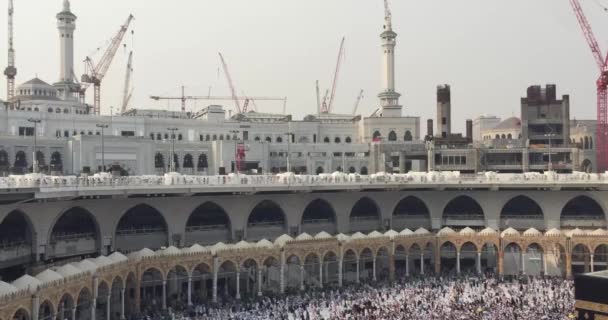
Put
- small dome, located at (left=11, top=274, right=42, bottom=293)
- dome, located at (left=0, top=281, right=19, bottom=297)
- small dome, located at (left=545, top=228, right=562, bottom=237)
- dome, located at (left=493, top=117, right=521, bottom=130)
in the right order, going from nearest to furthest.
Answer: dome, located at (left=0, top=281, right=19, bottom=297) < small dome, located at (left=11, top=274, right=42, bottom=293) < small dome, located at (left=545, top=228, right=562, bottom=237) < dome, located at (left=493, top=117, right=521, bottom=130)

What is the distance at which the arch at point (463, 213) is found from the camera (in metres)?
54.7

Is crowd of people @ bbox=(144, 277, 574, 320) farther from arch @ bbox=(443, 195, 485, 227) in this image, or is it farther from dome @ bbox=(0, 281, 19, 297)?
dome @ bbox=(0, 281, 19, 297)

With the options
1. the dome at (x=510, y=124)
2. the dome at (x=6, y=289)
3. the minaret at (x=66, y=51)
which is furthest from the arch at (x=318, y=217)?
the dome at (x=510, y=124)

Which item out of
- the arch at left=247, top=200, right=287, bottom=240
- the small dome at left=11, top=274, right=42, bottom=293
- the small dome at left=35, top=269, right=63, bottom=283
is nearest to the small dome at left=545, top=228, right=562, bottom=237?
the arch at left=247, top=200, right=287, bottom=240

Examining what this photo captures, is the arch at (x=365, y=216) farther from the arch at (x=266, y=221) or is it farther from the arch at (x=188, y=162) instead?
the arch at (x=188, y=162)

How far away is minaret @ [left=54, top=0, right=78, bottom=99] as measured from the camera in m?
85.2

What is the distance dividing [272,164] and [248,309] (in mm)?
39073

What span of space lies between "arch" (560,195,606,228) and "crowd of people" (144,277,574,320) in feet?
29.2

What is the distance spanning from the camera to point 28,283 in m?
28.6

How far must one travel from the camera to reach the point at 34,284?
28.6 m

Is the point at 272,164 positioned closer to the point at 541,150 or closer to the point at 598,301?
the point at 541,150

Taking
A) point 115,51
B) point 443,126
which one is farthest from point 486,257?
point 115,51

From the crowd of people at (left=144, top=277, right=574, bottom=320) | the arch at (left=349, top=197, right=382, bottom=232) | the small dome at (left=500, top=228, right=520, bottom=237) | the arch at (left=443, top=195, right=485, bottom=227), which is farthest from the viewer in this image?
the arch at (left=443, top=195, right=485, bottom=227)

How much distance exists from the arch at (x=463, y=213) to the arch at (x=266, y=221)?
15.2 meters
